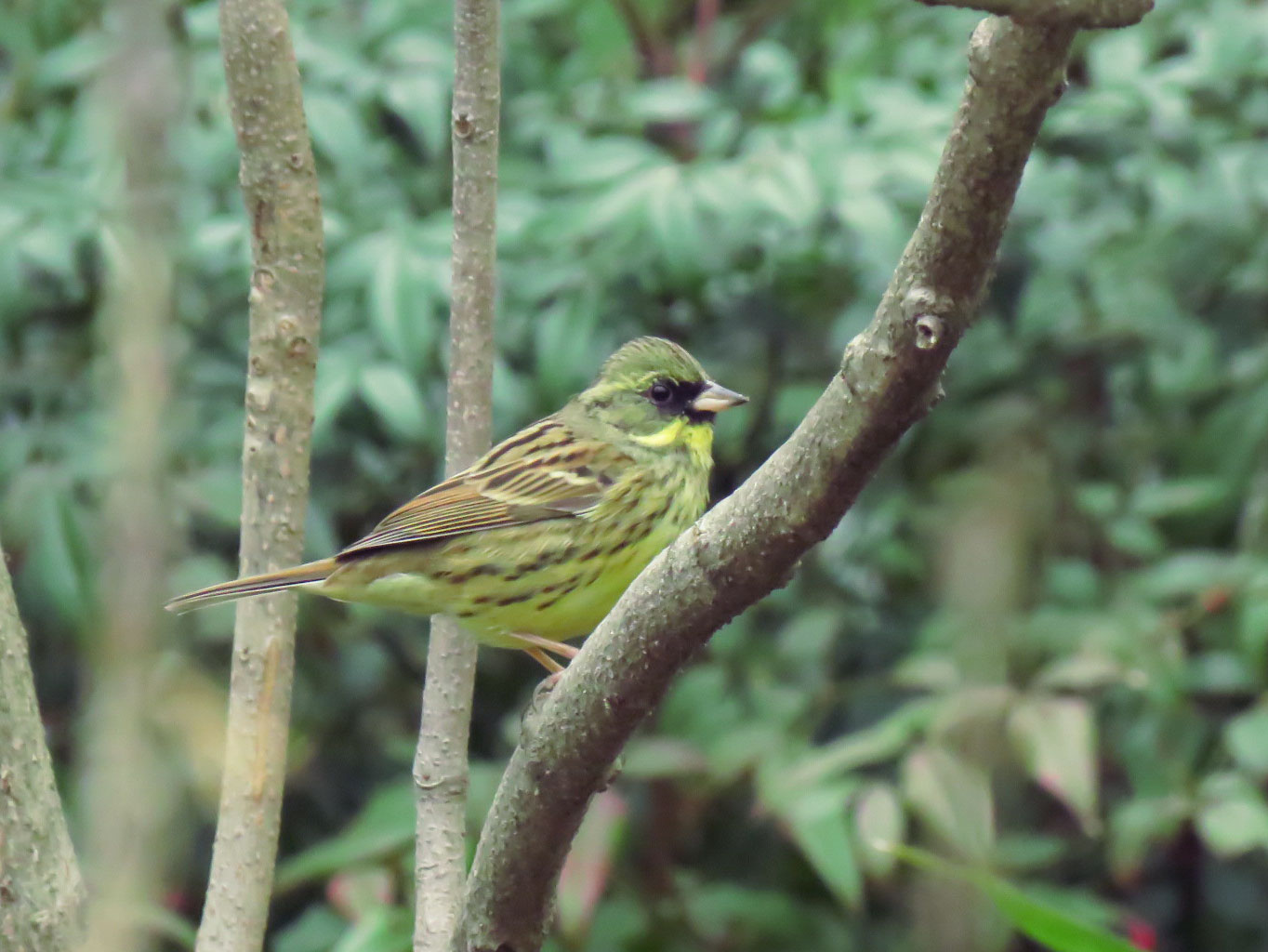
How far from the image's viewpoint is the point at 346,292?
3.63m

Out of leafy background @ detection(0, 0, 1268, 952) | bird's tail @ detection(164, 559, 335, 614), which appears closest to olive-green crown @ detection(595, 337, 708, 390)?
leafy background @ detection(0, 0, 1268, 952)

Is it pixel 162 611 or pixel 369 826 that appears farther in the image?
pixel 369 826

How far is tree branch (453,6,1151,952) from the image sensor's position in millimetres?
1271

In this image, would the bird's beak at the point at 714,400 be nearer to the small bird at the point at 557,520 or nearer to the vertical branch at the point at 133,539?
the small bird at the point at 557,520

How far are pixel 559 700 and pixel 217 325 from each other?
87.5 inches

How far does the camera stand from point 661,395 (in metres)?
3.47

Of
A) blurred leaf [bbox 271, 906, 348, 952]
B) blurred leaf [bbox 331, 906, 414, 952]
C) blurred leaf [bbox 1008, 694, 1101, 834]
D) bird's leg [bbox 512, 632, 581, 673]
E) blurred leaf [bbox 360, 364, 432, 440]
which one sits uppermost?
blurred leaf [bbox 360, 364, 432, 440]

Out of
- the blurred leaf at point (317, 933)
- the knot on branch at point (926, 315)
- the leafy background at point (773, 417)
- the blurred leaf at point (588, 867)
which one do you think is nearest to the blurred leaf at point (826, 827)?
the leafy background at point (773, 417)

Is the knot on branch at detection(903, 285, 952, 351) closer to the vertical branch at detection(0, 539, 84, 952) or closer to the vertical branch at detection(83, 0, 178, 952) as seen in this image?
the vertical branch at detection(83, 0, 178, 952)

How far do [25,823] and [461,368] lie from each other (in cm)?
104

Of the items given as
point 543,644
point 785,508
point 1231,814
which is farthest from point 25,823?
point 1231,814

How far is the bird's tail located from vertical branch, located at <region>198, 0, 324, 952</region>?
19mm

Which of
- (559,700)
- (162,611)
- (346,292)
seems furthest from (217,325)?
(162,611)

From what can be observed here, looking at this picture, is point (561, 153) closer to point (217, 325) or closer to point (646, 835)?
point (217, 325)
